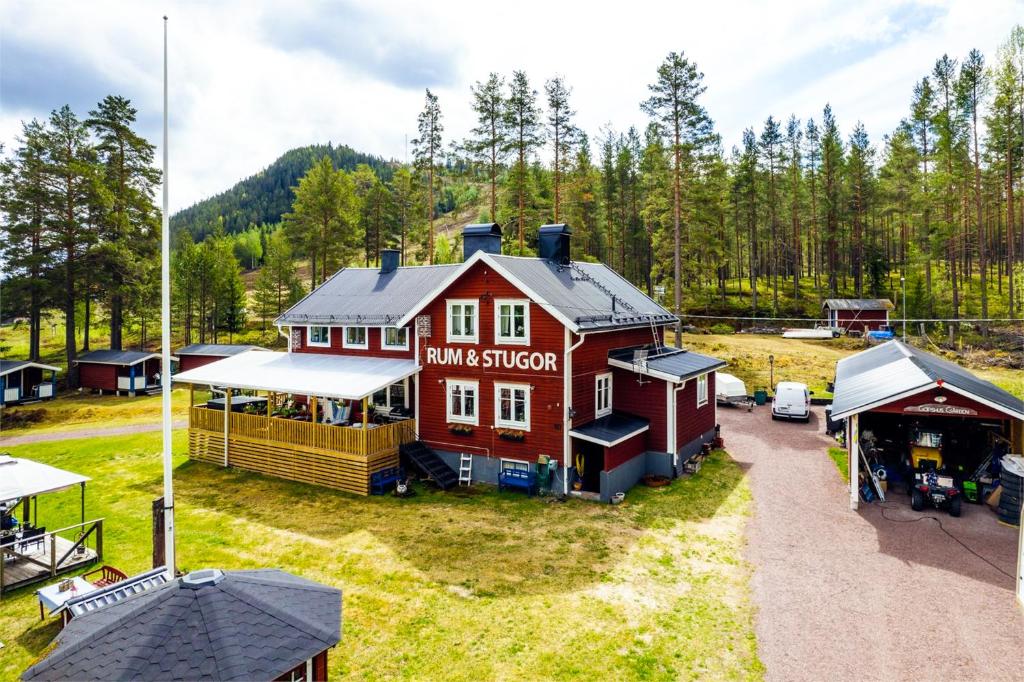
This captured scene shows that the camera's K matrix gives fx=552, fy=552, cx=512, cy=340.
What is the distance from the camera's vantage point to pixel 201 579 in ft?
20.4

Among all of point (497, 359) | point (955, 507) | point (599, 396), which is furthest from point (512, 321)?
→ point (955, 507)

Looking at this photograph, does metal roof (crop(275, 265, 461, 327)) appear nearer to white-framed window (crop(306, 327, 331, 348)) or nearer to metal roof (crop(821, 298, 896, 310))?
white-framed window (crop(306, 327, 331, 348))

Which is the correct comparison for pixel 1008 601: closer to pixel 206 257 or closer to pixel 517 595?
pixel 517 595

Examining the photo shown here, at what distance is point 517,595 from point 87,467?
19609 mm

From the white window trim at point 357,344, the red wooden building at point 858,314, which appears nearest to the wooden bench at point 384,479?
the white window trim at point 357,344

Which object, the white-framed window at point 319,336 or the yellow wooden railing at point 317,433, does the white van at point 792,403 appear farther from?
the white-framed window at point 319,336

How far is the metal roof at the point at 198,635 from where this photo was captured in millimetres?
5371

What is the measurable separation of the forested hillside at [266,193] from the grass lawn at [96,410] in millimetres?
96966

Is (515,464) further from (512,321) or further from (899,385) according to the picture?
(899,385)

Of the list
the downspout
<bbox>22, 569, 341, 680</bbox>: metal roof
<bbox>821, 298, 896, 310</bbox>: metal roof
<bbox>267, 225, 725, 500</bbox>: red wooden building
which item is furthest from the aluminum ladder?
<bbox>821, 298, 896, 310</bbox>: metal roof

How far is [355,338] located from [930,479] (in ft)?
66.9

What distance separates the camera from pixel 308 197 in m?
50.1

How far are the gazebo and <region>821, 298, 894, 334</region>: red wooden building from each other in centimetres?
5423

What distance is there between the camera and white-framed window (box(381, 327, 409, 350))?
2161 cm
